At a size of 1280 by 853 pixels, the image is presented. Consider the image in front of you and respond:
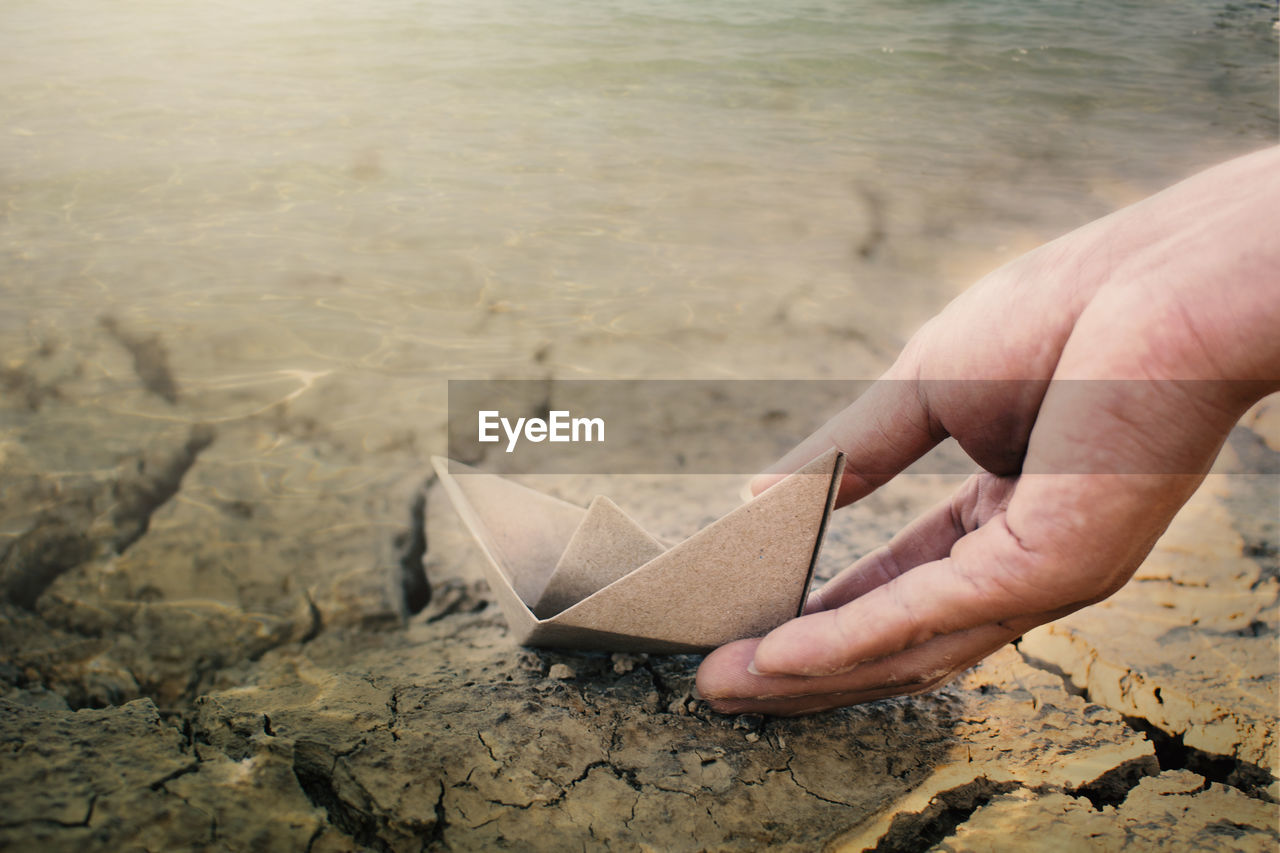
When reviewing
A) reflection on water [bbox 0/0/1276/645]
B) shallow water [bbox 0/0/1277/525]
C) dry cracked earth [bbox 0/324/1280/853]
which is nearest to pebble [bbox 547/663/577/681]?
dry cracked earth [bbox 0/324/1280/853]

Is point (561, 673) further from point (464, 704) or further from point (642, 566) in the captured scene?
point (642, 566)

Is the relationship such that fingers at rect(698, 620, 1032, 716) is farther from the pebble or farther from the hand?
the pebble

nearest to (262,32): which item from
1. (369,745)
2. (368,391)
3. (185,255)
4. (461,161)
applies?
(461,161)

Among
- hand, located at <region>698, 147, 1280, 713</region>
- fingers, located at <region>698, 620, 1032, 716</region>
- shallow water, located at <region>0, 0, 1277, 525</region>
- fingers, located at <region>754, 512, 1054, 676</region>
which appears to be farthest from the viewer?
shallow water, located at <region>0, 0, 1277, 525</region>

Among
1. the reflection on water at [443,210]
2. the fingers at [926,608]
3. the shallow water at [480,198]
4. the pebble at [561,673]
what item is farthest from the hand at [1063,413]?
the shallow water at [480,198]

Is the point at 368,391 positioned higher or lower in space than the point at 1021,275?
lower

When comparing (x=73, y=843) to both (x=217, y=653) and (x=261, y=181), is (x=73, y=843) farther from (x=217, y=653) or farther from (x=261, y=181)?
(x=261, y=181)
